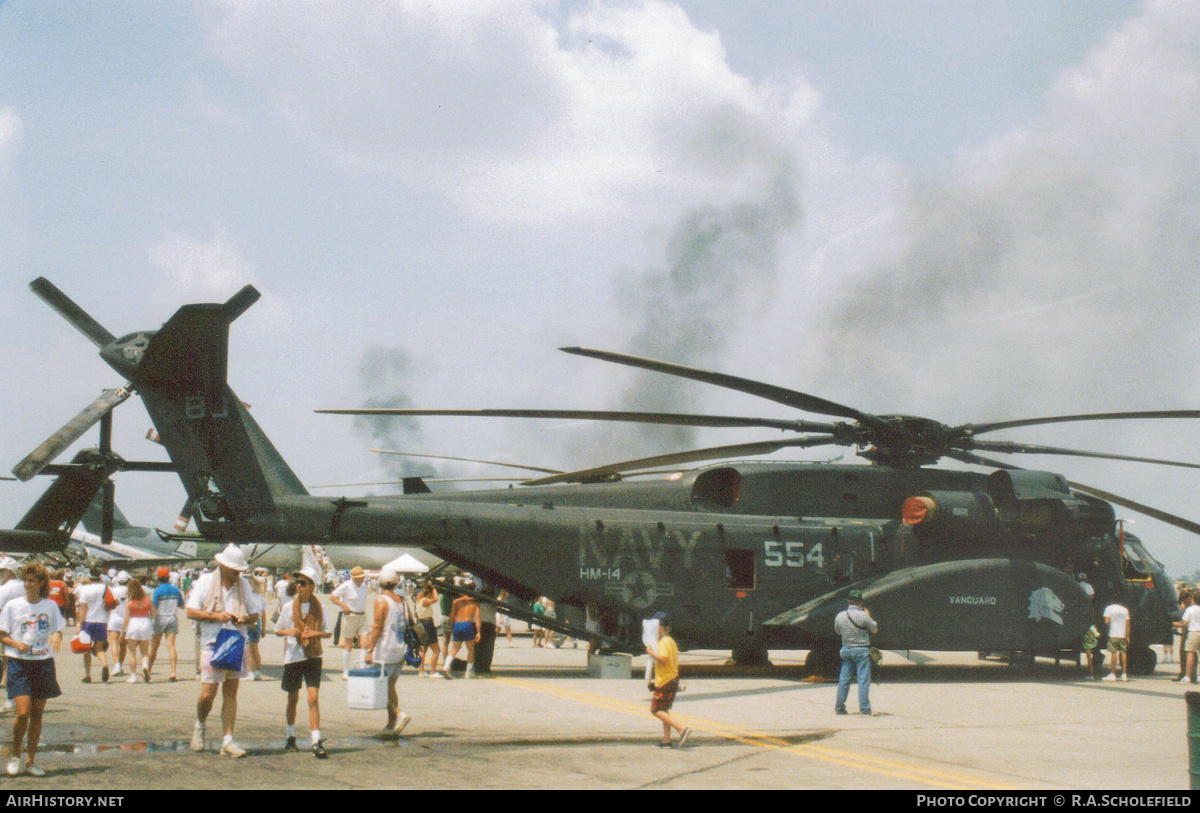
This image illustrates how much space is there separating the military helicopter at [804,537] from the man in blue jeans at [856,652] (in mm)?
3160

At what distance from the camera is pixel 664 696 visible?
1035 cm

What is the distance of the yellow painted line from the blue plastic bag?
4798 millimetres

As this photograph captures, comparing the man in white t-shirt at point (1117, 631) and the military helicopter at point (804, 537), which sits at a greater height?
the military helicopter at point (804, 537)

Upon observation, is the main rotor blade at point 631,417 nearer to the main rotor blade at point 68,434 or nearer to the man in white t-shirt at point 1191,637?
the main rotor blade at point 68,434

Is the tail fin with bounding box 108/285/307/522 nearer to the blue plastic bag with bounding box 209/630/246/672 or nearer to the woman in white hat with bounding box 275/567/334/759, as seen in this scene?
the woman in white hat with bounding box 275/567/334/759

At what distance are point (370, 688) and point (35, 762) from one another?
2.82m

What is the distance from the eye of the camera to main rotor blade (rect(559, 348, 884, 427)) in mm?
12837

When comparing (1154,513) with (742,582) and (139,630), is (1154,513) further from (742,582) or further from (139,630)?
(139,630)

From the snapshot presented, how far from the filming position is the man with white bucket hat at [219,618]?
9234 millimetres

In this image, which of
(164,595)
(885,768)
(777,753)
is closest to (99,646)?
(164,595)

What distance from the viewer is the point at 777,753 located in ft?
32.0

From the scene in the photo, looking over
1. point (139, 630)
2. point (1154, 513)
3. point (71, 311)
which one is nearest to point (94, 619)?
point (139, 630)

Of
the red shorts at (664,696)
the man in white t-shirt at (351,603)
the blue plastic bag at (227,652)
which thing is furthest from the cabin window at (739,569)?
the blue plastic bag at (227,652)

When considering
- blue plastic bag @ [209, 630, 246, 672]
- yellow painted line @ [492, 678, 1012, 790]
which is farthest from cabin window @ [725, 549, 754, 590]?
blue plastic bag @ [209, 630, 246, 672]
